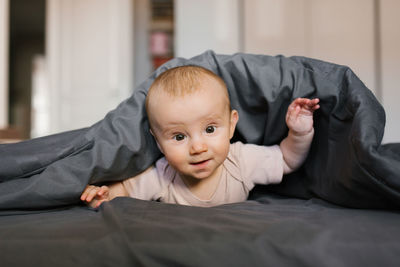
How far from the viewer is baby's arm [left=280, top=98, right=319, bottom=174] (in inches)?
29.3

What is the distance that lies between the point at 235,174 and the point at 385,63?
2156 mm

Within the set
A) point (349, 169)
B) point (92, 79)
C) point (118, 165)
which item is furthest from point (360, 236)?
point (92, 79)

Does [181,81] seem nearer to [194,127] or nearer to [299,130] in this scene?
[194,127]

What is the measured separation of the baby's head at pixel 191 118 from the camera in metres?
0.72

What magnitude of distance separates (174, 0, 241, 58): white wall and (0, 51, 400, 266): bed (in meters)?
1.81

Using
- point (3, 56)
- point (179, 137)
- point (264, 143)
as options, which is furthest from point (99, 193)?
point (3, 56)

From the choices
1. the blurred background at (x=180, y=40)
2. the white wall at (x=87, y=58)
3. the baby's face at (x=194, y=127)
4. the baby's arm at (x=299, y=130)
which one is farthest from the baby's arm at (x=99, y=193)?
the white wall at (x=87, y=58)

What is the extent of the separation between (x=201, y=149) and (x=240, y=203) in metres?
0.14

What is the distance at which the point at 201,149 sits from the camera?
702 millimetres

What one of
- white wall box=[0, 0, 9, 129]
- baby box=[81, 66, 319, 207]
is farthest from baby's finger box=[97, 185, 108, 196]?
white wall box=[0, 0, 9, 129]

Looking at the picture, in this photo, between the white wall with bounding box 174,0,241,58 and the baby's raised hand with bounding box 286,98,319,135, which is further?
the white wall with bounding box 174,0,241,58

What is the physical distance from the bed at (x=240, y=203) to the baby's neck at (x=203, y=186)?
12cm

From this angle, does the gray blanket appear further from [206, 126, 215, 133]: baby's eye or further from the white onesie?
[206, 126, 215, 133]: baby's eye

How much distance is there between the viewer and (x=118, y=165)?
0.75 m
